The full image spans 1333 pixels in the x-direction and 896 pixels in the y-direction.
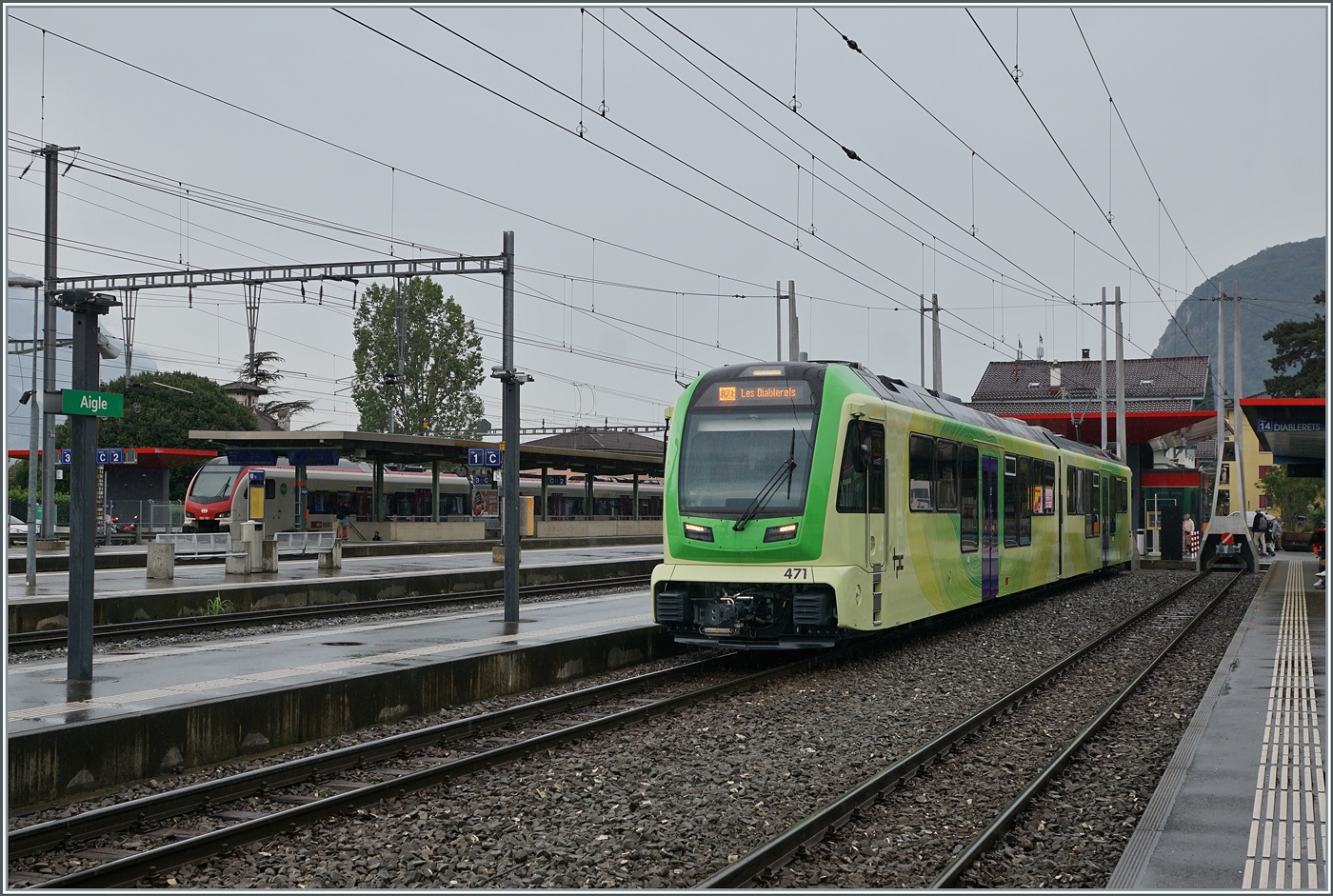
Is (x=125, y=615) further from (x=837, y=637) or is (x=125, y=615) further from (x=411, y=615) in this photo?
(x=837, y=637)

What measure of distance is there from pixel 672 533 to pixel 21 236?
58.1 ft

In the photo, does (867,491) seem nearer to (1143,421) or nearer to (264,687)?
(264,687)

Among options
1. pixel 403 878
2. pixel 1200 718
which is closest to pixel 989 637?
pixel 1200 718

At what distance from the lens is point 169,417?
226 feet

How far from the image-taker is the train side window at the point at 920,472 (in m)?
15.0

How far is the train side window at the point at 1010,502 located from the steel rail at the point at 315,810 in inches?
388

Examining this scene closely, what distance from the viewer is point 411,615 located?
19812mm

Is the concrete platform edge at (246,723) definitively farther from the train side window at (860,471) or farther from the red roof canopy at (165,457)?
the red roof canopy at (165,457)

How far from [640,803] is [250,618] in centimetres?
1224

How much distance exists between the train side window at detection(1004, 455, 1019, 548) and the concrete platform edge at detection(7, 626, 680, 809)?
8.77 m

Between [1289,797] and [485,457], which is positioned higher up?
[485,457]

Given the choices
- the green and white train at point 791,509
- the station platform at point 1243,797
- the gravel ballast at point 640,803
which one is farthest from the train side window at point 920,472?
the station platform at point 1243,797

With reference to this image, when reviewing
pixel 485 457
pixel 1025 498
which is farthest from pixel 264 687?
pixel 485 457

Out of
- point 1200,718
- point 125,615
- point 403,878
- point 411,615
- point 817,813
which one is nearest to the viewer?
point 403,878
